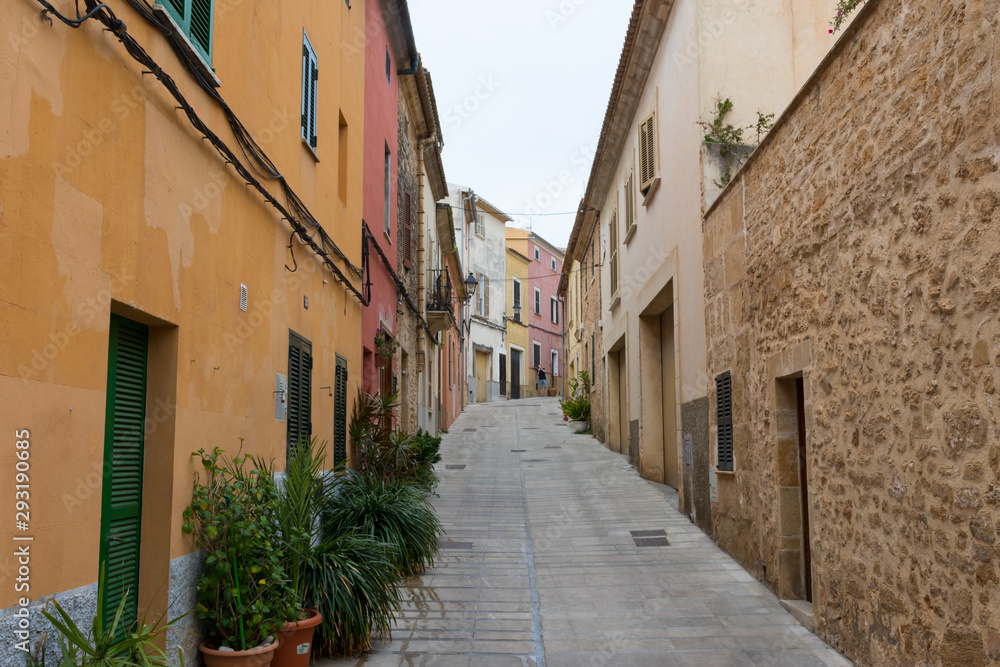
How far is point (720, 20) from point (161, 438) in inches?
314

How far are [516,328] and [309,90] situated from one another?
34.3m

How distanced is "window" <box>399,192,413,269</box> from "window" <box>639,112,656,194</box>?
4369 millimetres

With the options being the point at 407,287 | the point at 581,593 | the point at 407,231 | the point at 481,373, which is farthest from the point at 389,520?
the point at 481,373

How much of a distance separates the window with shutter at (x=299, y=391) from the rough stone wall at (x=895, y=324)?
4.20 metres

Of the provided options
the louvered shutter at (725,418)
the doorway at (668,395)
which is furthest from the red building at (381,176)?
the louvered shutter at (725,418)

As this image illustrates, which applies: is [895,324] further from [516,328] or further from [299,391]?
[516,328]

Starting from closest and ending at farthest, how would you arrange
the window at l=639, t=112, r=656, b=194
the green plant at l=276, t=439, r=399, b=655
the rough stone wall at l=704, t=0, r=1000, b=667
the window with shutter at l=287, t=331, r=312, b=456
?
1. the rough stone wall at l=704, t=0, r=1000, b=667
2. the green plant at l=276, t=439, r=399, b=655
3. the window with shutter at l=287, t=331, r=312, b=456
4. the window at l=639, t=112, r=656, b=194

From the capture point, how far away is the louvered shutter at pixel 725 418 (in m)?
8.50

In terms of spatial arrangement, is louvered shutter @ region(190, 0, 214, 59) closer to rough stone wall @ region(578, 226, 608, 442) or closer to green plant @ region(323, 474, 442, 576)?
green plant @ region(323, 474, 442, 576)

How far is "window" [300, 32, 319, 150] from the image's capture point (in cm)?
764

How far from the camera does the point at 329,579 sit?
18.9 ft

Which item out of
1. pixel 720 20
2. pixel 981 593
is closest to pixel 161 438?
pixel 981 593

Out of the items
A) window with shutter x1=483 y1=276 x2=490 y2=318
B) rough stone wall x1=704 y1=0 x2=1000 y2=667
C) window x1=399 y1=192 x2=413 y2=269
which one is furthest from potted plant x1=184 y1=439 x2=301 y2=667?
window with shutter x1=483 y1=276 x2=490 y2=318

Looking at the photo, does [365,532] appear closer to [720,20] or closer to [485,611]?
[485,611]
